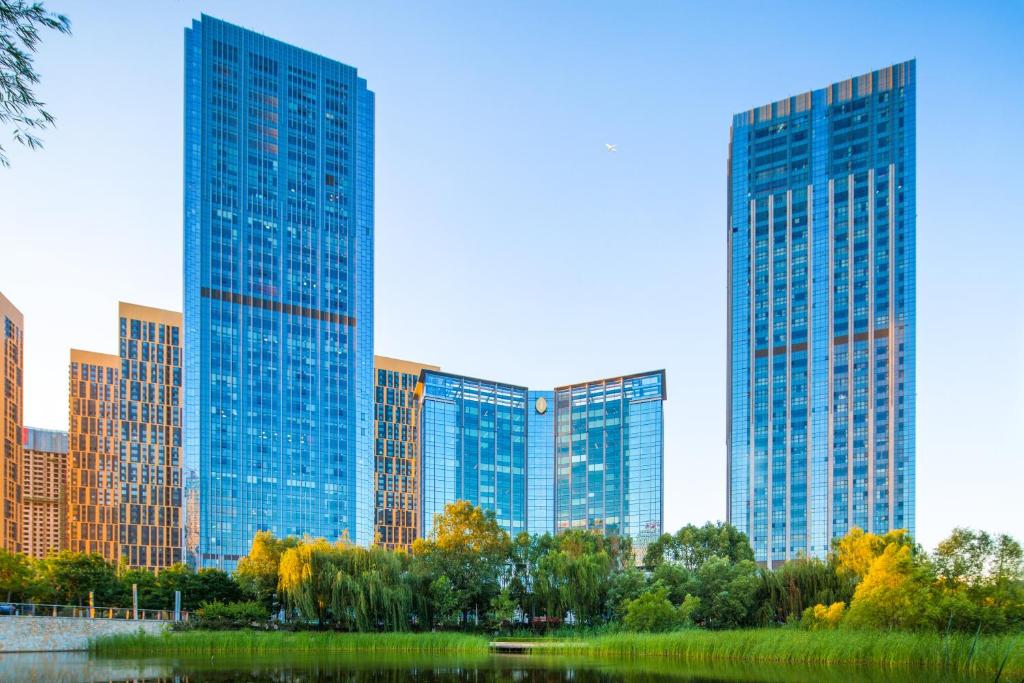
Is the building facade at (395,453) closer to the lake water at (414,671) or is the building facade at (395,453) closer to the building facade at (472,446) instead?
the building facade at (472,446)

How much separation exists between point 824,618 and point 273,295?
339 feet

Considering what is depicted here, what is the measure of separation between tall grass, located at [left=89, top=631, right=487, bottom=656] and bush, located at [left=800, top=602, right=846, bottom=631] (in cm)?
1636

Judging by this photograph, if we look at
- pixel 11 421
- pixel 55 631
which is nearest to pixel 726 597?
pixel 55 631

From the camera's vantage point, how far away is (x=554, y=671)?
32344 mm

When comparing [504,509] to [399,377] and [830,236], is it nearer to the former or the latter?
[399,377]

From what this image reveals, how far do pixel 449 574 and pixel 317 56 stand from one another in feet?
356

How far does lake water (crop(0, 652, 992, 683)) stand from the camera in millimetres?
28469

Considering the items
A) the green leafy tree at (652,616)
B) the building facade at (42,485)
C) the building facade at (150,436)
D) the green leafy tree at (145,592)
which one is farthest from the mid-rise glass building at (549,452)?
the green leafy tree at (652,616)

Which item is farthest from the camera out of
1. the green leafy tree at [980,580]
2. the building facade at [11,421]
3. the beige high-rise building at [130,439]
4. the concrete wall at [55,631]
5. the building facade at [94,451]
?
the building facade at [94,451]

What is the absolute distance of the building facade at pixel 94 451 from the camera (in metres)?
139

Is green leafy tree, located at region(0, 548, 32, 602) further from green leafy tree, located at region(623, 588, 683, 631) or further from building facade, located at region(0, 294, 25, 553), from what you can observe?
building facade, located at region(0, 294, 25, 553)

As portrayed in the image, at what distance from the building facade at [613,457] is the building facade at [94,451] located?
73672 mm

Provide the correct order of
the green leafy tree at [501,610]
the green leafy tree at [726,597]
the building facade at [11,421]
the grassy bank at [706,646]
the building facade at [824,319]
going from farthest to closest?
1. the building facade at [11,421]
2. the building facade at [824,319]
3. the green leafy tree at [501,610]
4. the green leafy tree at [726,597]
5. the grassy bank at [706,646]

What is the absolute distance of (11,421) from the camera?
13788 cm
